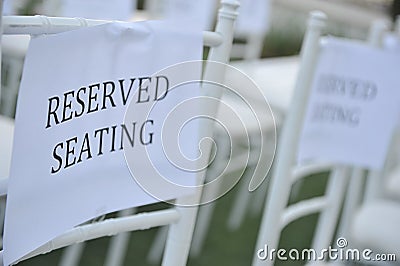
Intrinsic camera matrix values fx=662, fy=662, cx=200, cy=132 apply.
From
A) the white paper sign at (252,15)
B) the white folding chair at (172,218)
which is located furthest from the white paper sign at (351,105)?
the white paper sign at (252,15)

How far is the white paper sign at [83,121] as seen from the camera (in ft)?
1.84

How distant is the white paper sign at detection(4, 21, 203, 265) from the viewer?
561 mm

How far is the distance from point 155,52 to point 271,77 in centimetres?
164

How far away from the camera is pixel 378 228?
4.27ft

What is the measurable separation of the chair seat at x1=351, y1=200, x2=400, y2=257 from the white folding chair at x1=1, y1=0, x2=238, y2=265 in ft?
1.94

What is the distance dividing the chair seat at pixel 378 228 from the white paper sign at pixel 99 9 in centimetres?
71

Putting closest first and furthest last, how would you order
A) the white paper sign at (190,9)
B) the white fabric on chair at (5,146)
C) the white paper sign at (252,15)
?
the white fabric on chair at (5,146) → the white paper sign at (190,9) → the white paper sign at (252,15)

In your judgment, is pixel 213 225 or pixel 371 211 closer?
pixel 371 211

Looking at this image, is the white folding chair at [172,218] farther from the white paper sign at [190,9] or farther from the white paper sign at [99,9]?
the white paper sign at [190,9]

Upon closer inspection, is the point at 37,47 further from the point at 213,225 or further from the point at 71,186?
the point at 213,225

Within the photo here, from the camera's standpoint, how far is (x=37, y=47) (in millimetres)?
543

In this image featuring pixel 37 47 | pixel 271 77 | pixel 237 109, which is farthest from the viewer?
pixel 271 77

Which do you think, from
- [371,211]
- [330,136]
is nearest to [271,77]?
[371,211]

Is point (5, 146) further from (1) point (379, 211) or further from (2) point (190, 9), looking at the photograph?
(2) point (190, 9)
